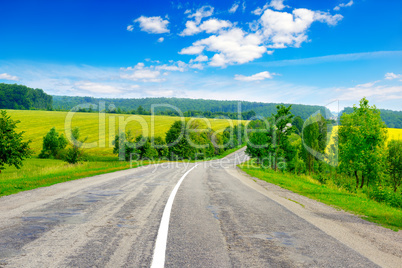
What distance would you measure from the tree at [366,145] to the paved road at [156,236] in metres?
31.1

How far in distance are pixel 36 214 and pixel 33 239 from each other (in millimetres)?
1985

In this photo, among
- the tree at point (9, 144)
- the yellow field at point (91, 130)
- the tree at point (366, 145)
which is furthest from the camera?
the yellow field at point (91, 130)

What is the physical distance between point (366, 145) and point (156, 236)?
36.4 meters

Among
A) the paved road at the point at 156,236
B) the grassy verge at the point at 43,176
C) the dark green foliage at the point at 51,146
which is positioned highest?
the paved road at the point at 156,236

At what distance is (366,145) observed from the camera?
32312 millimetres

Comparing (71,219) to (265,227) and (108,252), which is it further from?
(265,227)

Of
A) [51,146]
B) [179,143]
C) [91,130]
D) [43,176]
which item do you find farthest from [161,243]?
[91,130]

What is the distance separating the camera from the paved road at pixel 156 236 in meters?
3.47

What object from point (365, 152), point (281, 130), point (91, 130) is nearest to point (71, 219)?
point (281, 130)

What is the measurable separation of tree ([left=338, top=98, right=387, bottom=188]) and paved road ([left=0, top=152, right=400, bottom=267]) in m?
31.1

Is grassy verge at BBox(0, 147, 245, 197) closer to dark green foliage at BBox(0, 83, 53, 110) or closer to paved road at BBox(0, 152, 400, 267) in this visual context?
paved road at BBox(0, 152, 400, 267)

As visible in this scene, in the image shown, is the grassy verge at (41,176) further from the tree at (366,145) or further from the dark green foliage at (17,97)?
the dark green foliage at (17,97)

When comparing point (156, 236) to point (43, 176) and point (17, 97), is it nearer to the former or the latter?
point (43, 176)

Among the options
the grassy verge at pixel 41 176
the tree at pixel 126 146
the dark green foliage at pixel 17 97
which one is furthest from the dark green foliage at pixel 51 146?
the dark green foliage at pixel 17 97
